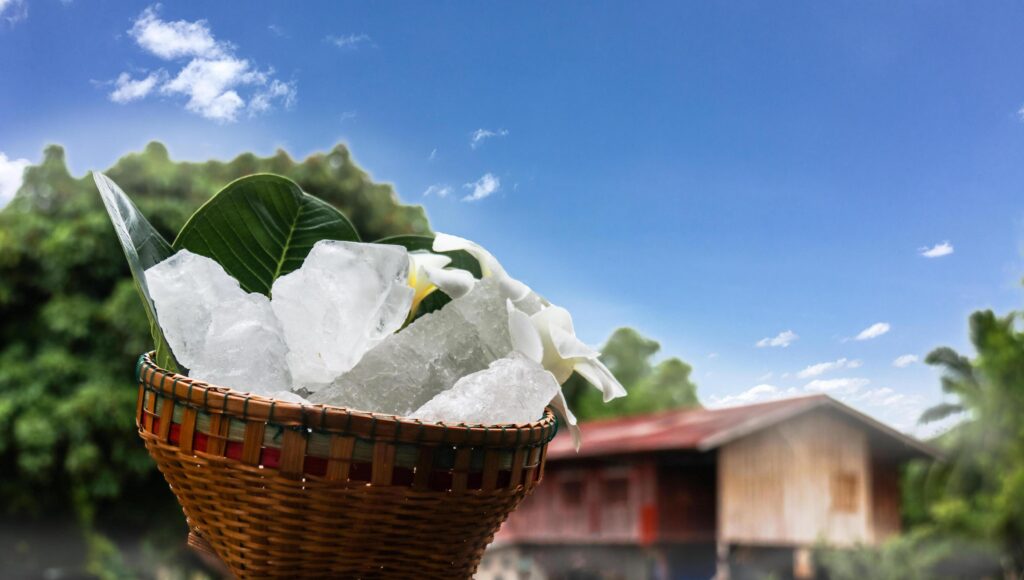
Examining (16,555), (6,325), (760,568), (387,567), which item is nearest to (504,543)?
(760,568)

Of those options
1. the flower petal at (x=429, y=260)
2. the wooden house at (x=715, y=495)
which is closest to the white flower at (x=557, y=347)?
the flower petal at (x=429, y=260)

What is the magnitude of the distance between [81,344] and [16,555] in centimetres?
294

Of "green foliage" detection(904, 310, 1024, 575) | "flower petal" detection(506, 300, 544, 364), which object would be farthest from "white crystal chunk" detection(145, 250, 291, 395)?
"green foliage" detection(904, 310, 1024, 575)

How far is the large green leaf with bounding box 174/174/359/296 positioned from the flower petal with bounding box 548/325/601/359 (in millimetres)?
320

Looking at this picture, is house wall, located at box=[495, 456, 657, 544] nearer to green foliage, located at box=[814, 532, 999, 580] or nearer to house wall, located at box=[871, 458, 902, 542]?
green foliage, located at box=[814, 532, 999, 580]

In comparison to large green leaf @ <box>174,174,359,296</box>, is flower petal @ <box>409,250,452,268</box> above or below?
below

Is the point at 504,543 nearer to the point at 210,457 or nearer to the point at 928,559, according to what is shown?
the point at 928,559

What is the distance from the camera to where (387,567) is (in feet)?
3.05

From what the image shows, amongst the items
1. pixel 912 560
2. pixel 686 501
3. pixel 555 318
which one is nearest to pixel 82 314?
pixel 686 501

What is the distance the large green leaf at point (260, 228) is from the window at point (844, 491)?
12.5 m

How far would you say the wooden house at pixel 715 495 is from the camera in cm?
1126

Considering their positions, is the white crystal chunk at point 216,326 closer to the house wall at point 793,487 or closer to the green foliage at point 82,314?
the green foliage at point 82,314

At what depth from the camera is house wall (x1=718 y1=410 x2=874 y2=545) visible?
1160cm

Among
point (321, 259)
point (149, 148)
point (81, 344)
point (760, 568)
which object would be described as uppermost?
point (149, 148)
